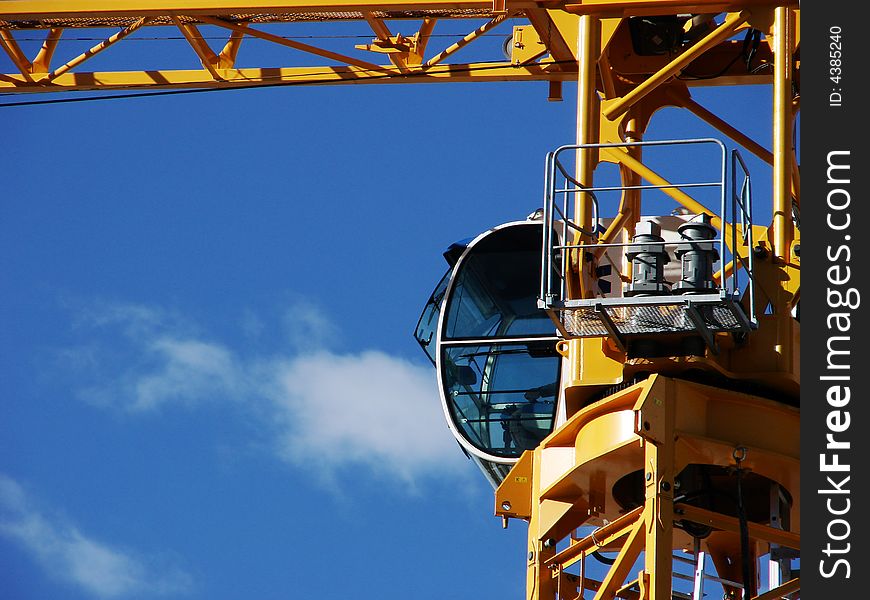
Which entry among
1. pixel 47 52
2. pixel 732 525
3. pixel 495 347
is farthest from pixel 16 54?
pixel 732 525

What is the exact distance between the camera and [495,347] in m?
21.8

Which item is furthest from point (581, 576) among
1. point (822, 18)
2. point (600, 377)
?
point (822, 18)

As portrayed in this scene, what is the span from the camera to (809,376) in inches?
501

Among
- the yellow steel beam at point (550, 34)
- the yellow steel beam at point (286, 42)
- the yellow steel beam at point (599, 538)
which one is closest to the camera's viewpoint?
the yellow steel beam at point (599, 538)

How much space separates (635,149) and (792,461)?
5.16m

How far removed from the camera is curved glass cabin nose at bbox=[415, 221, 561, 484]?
2134 centimetres

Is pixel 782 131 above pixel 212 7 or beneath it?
beneath

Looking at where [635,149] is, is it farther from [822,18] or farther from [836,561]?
[836,561]

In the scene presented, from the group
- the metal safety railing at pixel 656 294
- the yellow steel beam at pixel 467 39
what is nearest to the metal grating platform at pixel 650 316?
the metal safety railing at pixel 656 294

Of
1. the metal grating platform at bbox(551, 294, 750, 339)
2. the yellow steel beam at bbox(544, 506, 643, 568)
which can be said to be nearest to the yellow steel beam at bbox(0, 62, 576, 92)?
the metal grating platform at bbox(551, 294, 750, 339)

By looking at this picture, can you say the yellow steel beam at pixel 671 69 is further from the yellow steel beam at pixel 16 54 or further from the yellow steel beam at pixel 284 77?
the yellow steel beam at pixel 16 54

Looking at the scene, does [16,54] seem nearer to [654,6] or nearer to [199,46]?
[199,46]

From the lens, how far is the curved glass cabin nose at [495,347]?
70.0 feet

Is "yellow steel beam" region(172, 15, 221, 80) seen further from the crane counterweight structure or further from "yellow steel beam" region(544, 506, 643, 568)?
"yellow steel beam" region(544, 506, 643, 568)
